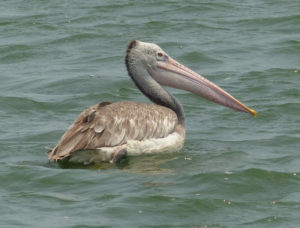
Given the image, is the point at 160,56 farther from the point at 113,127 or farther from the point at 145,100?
the point at 145,100

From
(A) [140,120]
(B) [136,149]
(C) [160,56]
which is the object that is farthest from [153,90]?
(B) [136,149]

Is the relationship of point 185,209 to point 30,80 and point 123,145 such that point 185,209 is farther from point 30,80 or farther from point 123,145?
point 30,80

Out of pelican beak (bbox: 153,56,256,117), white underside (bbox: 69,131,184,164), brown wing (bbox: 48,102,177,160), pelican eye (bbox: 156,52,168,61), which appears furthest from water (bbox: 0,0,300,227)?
pelican eye (bbox: 156,52,168,61)

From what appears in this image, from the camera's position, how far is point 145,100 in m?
12.0

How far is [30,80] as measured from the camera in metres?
12.9

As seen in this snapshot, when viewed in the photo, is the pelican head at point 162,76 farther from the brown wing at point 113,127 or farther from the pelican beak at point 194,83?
the brown wing at point 113,127

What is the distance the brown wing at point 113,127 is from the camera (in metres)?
8.88

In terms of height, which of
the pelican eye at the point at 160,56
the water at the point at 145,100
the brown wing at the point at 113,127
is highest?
the pelican eye at the point at 160,56

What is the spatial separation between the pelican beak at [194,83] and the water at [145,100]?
1.30 feet

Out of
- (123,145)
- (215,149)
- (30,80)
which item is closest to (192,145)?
(215,149)

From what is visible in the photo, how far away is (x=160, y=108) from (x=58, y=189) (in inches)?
69.4

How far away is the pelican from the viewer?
8.92m

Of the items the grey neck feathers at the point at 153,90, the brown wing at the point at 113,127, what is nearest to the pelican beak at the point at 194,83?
Result: the grey neck feathers at the point at 153,90

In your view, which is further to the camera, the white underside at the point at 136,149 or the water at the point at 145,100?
the white underside at the point at 136,149
